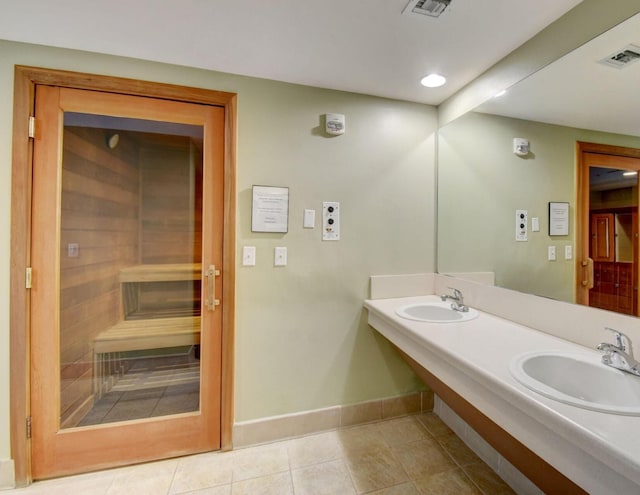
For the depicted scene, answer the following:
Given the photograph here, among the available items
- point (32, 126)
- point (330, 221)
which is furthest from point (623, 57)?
point (32, 126)

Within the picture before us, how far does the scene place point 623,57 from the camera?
1176 mm

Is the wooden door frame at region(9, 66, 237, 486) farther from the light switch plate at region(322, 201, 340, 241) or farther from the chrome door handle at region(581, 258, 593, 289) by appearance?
the chrome door handle at region(581, 258, 593, 289)

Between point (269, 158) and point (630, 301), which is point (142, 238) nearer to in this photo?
point (269, 158)

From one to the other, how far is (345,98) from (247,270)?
4.37 feet

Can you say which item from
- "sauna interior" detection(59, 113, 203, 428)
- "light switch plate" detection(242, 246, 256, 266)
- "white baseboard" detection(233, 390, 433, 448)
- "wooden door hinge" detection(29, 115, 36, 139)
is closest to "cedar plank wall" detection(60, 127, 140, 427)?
"sauna interior" detection(59, 113, 203, 428)

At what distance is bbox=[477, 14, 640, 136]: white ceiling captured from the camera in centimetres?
117

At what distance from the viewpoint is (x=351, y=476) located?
5.28 feet

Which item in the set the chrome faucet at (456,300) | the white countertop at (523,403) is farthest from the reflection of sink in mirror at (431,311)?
the white countertop at (523,403)

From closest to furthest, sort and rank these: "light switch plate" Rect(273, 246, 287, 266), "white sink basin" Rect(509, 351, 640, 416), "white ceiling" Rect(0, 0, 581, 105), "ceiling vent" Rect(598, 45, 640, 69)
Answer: "white sink basin" Rect(509, 351, 640, 416)
"ceiling vent" Rect(598, 45, 640, 69)
"white ceiling" Rect(0, 0, 581, 105)
"light switch plate" Rect(273, 246, 287, 266)

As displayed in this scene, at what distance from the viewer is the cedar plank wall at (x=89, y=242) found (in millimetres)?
1646

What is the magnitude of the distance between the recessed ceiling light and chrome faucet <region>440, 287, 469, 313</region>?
1.36m

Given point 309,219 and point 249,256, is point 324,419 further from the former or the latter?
point 309,219

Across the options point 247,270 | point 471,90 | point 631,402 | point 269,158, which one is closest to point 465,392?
point 631,402

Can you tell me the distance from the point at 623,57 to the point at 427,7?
32.2 inches
